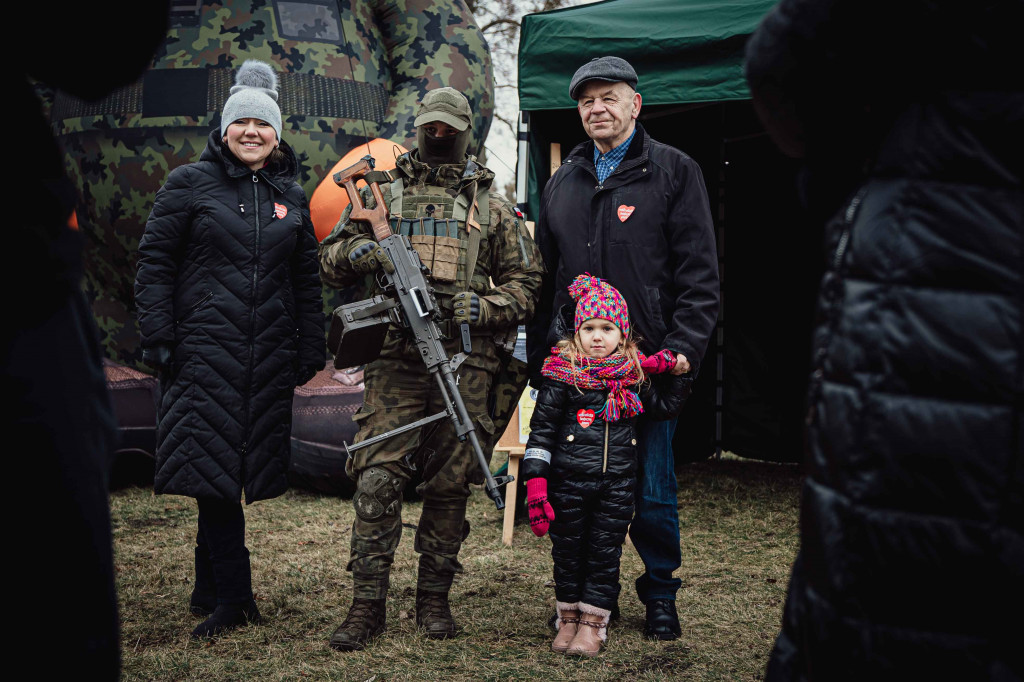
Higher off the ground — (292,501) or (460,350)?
(460,350)

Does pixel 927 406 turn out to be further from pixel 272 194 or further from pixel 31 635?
pixel 272 194

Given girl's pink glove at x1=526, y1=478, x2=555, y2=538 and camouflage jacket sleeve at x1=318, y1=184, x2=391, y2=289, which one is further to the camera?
camouflage jacket sleeve at x1=318, y1=184, x2=391, y2=289

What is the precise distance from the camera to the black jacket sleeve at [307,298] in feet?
12.0

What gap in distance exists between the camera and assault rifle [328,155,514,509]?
3297mm

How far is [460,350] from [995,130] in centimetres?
240

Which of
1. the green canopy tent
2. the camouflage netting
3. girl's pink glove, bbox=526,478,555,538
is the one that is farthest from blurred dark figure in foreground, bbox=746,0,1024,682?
the camouflage netting

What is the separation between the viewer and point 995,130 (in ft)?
4.07

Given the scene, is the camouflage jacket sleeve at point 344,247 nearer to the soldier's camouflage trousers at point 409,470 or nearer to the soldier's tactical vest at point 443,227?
the soldier's tactical vest at point 443,227

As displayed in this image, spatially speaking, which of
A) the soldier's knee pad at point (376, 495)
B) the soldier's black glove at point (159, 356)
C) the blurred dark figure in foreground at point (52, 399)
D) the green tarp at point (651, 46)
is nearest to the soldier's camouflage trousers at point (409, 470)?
the soldier's knee pad at point (376, 495)

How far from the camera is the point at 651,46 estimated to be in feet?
15.3

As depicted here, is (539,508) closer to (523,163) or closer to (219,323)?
(219,323)

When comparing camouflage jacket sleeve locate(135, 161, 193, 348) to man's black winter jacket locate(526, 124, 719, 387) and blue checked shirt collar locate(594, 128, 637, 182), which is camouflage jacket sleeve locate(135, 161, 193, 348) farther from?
blue checked shirt collar locate(594, 128, 637, 182)

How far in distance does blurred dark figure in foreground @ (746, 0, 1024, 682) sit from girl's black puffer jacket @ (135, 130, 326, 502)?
2.51m

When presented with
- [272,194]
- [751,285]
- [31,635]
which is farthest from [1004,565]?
[751,285]
